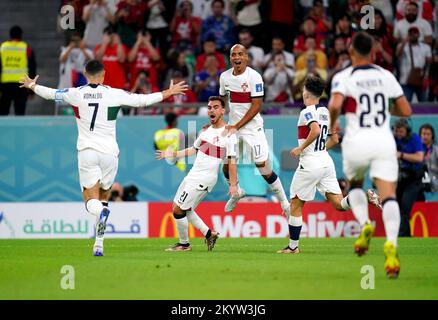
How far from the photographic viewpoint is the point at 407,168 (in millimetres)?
20812

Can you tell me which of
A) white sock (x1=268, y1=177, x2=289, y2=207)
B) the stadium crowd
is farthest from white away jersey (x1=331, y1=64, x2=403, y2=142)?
the stadium crowd

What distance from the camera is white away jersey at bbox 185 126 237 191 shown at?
1582 cm

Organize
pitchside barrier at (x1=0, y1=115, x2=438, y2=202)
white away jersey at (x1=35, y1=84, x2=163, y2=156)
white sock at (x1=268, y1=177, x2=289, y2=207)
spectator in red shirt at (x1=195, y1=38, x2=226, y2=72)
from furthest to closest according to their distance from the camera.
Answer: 1. spectator in red shirt at (x1=195, y1=38, x2=226, y2=72)
2. pitchside barrier at (x1=0, y1=115, x2=438, y2=202)
3. white sock at (x1=268, y1=177, x2=289, y2=207)
4. white away jersey at (x1=35, y1=84, x2=163, y2=156)

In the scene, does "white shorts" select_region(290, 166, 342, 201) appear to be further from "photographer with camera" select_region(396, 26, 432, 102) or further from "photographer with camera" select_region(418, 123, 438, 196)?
"photographer with camera" select_region(396, 26, 432, 102)

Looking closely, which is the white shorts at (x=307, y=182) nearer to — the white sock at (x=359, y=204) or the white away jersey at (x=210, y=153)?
the white away jersey at (x=210, y=153)

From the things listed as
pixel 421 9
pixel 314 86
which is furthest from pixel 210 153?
pixel 421 9

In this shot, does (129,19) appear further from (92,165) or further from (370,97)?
(370,97)

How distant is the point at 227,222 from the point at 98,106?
23.8 ft

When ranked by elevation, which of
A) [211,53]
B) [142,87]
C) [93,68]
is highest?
[211,53]

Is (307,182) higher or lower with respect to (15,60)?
lower

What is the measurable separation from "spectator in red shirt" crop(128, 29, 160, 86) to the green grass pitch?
25.2ft

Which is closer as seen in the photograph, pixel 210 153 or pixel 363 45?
pixel 363 45

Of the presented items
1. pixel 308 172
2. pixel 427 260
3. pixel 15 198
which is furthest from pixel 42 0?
pixel 427 260

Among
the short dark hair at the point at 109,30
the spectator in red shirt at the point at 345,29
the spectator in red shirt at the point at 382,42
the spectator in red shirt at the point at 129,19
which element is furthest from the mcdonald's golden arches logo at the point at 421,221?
the short dark hair at the point at 109,30
